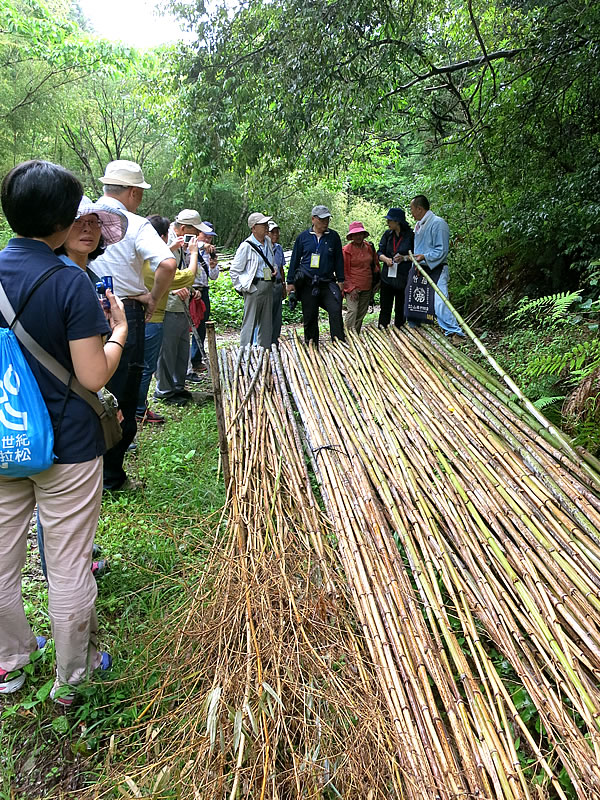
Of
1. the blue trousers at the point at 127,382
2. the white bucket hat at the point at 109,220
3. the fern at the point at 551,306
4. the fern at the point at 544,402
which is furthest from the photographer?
the fern at the point at 551,306

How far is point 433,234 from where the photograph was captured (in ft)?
16.0

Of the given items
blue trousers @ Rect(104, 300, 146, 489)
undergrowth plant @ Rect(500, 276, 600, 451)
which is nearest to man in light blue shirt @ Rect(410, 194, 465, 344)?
undergrowth plant @ Rect(500, 276, 600, 451)

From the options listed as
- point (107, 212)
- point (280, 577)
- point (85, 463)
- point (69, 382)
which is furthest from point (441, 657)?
point (107, 212)

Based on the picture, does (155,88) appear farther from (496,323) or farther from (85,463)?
(85,463)

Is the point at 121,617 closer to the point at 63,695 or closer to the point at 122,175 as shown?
the point at 63,695

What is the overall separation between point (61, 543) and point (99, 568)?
858 millimetres

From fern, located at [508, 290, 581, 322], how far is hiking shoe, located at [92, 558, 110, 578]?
347 cm

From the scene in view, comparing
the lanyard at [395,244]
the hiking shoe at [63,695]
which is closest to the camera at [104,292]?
the hiking shoe at [63,695]

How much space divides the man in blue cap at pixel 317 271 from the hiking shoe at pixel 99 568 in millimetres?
2837

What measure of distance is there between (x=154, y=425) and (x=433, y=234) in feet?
9.86

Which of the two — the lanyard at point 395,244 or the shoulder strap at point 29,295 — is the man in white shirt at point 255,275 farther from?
the shoulder strap at point 29,295

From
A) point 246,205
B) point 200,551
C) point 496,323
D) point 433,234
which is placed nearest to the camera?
point 200,551

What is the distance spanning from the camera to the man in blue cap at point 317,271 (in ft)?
16.0

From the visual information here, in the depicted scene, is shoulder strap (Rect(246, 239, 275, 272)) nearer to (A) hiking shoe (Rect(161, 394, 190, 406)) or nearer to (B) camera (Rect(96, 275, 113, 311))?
(A) hiking shoe (Rect(161, 394, 190, 406))
